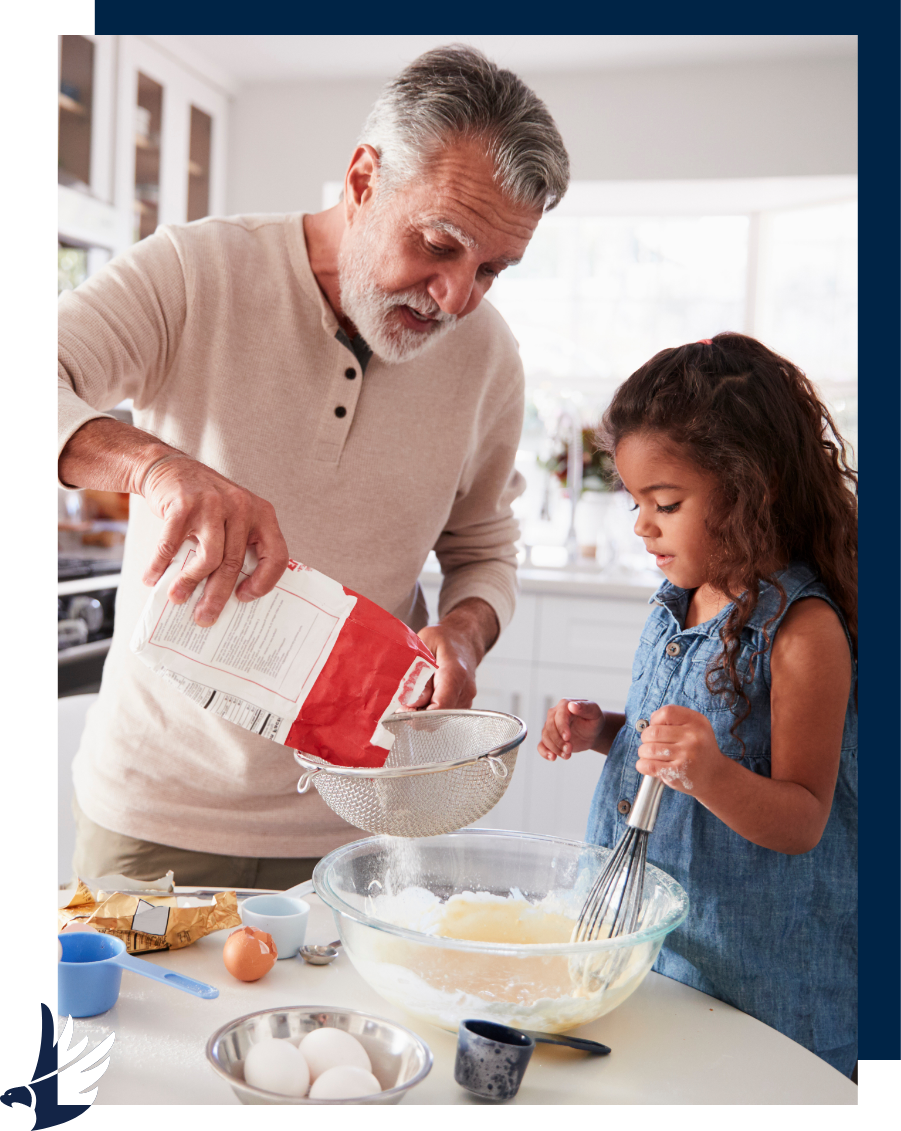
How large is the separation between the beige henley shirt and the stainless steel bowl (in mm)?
539

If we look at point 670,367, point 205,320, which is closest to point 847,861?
point 670,367

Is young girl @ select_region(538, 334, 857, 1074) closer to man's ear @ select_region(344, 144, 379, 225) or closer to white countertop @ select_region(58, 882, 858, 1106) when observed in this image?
white countertop @ select_region(58, 882, 858, 1106)

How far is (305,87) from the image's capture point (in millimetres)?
3639

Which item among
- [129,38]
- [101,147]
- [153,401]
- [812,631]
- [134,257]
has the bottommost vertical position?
[812,631]

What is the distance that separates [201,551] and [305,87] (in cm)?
337

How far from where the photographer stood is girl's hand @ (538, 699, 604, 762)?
3.73ft

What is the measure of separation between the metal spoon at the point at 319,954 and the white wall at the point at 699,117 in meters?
3.08

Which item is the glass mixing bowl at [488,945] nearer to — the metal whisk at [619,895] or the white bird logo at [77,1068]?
the metal whisk at [619,895]

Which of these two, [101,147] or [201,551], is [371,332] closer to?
[201,551]

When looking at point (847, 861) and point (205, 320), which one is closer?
point (847, 861)

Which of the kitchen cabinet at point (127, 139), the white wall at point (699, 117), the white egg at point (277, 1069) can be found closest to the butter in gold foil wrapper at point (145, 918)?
the white egg at point (277, 1069)

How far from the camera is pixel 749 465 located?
1060 millimetres

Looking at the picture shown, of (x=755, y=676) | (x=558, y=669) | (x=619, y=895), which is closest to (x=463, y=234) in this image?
(x=755, y=676)

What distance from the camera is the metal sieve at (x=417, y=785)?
838 millimetres
